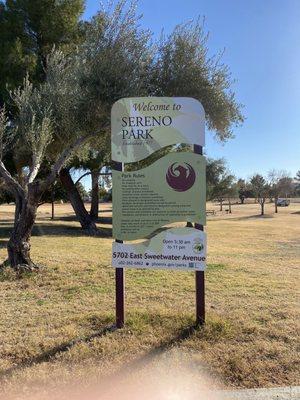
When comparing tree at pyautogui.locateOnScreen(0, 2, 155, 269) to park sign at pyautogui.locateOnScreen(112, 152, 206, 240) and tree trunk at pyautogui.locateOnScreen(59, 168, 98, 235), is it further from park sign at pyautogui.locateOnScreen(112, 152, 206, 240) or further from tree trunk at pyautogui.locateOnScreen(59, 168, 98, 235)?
tree trunk at pyautogui.locateOnScreen(59, 168, 98, 235)

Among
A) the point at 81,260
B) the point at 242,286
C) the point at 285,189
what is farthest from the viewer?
the point at 285,189

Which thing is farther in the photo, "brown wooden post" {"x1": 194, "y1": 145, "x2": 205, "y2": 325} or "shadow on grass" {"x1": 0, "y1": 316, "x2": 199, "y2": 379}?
"brown wooden post" {"x1": 194, "y1": 145, "x2": 205, "y2": 325}

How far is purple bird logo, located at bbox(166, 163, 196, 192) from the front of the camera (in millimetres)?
5699

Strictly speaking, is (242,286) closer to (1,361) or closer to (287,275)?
(287,275)

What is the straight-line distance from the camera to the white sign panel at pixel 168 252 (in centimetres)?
570

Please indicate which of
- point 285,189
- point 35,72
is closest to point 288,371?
point 35,72

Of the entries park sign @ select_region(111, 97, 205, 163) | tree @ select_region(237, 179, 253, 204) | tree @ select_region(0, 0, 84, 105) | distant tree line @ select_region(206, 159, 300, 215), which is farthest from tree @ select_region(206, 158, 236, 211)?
park sign @ select_region(111, 97, 205, 163)

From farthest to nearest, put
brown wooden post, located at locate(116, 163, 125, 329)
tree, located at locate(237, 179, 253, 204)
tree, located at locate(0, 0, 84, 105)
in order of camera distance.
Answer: tree, located at locate(237, 179, 253, 204) < tree, located at locate(0, 0, 84, 105) < brown wooden post, located at locate(116, 163, 125, 329)

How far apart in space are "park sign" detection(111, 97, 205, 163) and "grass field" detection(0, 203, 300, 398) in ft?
6.89

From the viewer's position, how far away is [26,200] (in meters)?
9.08

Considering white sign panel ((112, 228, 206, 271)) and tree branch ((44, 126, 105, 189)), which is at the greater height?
tree branch ((44, 126, 105, 189))

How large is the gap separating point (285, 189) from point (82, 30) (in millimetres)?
59082

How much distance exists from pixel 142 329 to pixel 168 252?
957 millimetres

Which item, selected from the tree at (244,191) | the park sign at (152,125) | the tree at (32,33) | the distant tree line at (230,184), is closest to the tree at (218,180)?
the distant tree line at (230,184)
